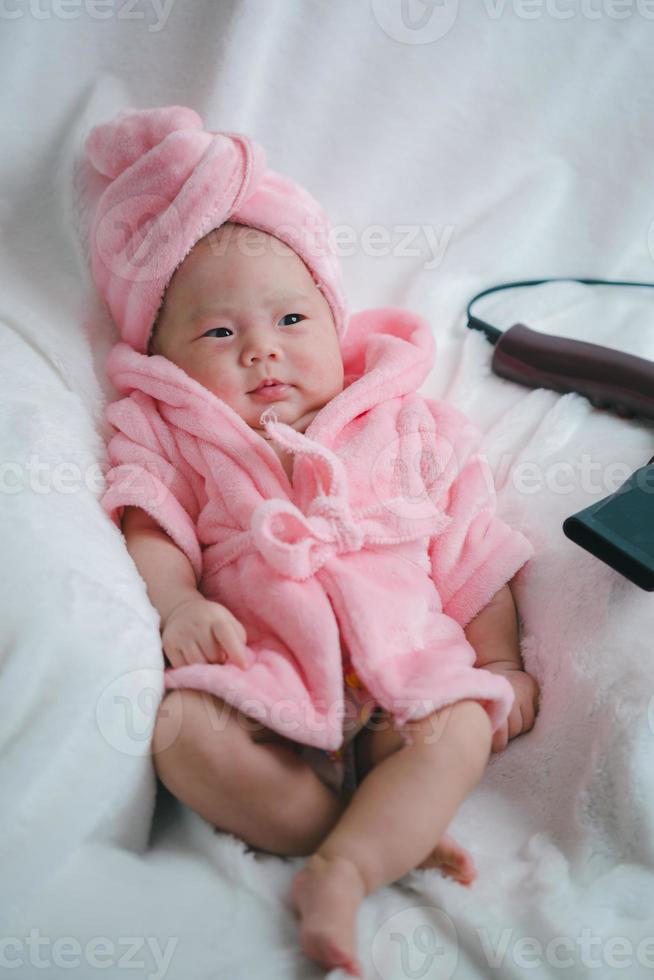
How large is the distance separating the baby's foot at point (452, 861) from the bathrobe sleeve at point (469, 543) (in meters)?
0.29

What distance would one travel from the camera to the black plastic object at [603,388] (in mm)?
995

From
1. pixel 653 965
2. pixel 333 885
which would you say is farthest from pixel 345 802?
pixel 653 965

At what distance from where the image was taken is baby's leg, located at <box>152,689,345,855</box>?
2.78 feet

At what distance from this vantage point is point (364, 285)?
1525 mm

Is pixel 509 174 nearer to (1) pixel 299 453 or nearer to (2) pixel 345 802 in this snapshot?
(1) pixel 299 453

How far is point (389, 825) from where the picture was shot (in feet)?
Result: 2.67

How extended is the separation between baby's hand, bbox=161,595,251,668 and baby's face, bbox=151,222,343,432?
30 centimetres

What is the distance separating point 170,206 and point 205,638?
1.82ft

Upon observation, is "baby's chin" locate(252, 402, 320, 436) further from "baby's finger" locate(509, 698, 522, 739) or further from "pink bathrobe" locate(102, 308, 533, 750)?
"baby's finger" locate(509, 698, 522, 739)

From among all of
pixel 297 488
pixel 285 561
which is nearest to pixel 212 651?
pixel 285 561
